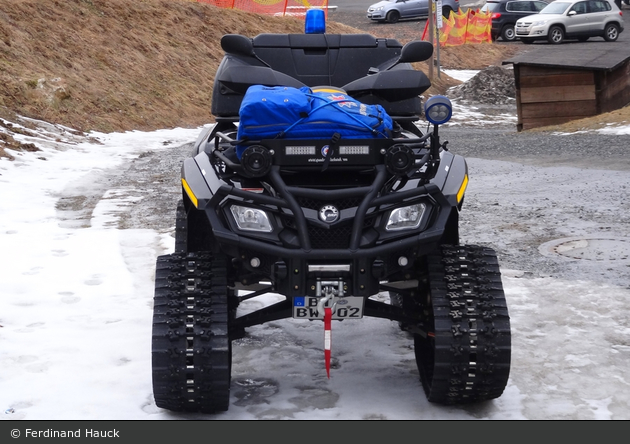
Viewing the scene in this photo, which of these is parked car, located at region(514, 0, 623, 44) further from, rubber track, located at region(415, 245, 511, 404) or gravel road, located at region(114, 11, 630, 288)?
rubber track, located at region(415, 245, 511, 404)

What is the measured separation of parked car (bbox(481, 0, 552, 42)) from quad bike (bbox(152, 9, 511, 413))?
33198mm

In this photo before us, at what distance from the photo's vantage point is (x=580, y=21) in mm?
33250

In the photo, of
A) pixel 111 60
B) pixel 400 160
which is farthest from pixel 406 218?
pixel 111 60

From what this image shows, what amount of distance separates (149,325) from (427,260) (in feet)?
7.11

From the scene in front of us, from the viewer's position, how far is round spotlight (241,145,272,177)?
14.2 feet

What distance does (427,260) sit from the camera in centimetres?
456

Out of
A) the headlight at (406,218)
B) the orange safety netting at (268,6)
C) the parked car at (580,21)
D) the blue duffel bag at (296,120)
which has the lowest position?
the headlight at (406,218)

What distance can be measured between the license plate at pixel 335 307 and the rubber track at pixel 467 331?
37cm

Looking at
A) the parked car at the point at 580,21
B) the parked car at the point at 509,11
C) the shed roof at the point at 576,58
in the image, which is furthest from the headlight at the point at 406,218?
the parked car at the point at 509,11

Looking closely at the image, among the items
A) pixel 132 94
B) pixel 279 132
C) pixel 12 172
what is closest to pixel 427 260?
pixel 279 132

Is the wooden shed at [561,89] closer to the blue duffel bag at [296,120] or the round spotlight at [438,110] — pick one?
the round spotlight at [438,110]

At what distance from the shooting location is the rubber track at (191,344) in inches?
163

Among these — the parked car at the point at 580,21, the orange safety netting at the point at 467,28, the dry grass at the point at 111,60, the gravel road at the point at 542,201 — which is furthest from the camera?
the orange safety netting at the point at 467,28

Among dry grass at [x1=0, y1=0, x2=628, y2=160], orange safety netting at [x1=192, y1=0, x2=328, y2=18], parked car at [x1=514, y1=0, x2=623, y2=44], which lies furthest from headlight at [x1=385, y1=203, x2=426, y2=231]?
parked car at [x1=514, y1=0, x2=623, y2=44]
